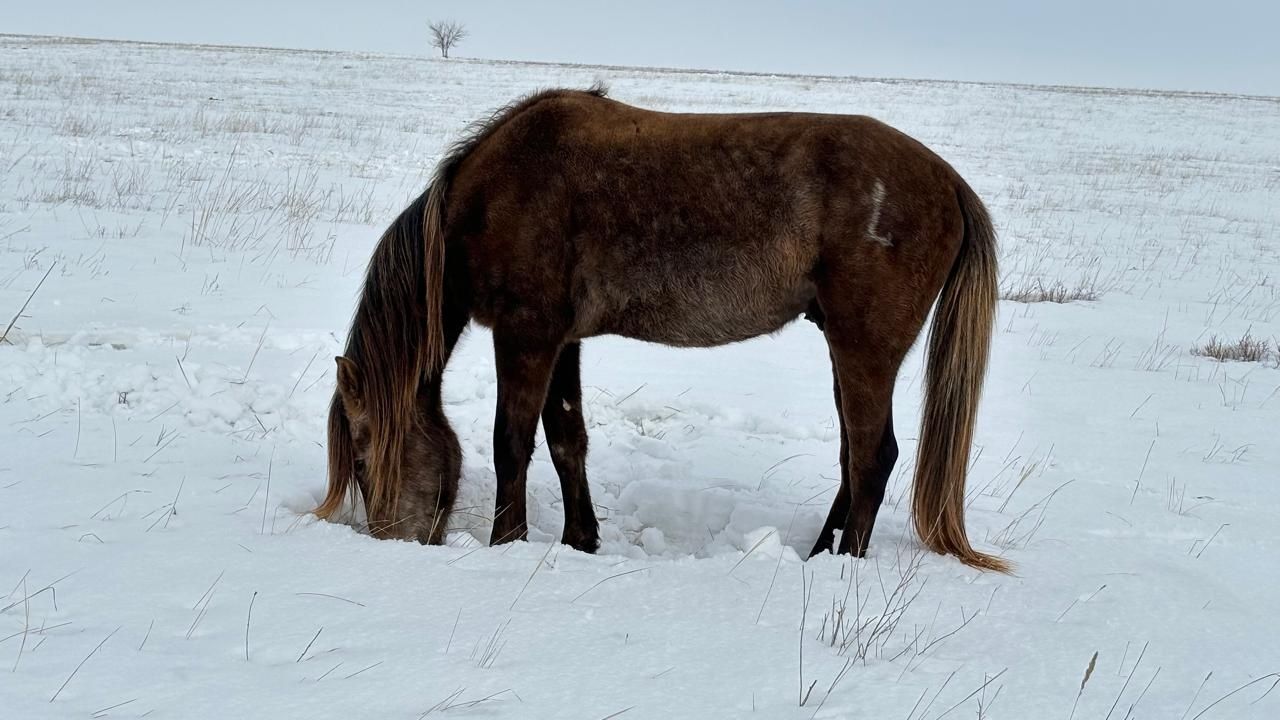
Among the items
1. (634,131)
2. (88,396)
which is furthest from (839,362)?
(88,396)

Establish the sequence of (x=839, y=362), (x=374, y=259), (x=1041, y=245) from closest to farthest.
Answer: (x=839, y=362) < (x=374, y=259) < (x=1041, y=245)

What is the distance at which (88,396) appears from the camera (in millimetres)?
4629

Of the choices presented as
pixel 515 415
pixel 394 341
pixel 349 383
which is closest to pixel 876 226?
pixel 515 415

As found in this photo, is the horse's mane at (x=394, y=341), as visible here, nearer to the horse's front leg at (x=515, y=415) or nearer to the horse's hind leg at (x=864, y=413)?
the horse's front leg at (x=515, y=415)

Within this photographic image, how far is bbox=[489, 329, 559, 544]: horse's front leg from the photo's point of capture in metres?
3.90

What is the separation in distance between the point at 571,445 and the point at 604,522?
0.47 meters

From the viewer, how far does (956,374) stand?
3875 millimetres

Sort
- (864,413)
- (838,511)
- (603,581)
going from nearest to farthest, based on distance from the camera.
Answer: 1. (603,581)
2. (864,413)
3. (838,511)

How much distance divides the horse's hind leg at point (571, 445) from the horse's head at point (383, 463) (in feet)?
1.86

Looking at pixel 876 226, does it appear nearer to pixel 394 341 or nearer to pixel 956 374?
pixel 956 374

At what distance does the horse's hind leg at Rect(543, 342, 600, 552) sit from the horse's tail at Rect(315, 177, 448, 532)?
613 millimetres

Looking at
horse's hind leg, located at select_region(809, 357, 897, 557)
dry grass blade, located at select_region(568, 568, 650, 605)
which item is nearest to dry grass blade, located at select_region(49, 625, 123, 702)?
dry grass blade, located at select_region(568, 568, 650, 605)

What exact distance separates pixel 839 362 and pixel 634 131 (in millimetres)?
1309

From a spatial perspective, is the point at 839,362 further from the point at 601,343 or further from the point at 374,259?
the point at 601,343
